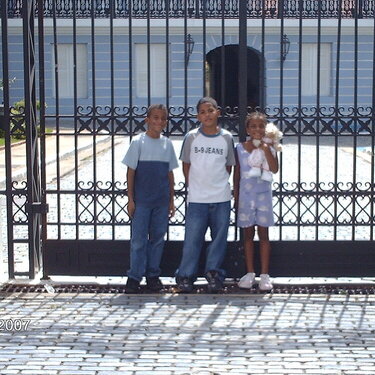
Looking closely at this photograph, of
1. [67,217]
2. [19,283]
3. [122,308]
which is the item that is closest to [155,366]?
[122,308]

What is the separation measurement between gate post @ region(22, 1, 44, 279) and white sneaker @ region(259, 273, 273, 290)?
7.21ft

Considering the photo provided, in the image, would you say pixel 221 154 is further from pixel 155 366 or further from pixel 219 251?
pixel 155 366

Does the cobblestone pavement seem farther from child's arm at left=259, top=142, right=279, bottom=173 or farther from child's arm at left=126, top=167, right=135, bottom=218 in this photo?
child's arm at left=259, top=142, right=279, bottom=173

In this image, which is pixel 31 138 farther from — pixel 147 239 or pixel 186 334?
pixel 186 334

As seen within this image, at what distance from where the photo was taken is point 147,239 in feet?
25.5

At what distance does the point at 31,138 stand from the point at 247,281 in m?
2.44

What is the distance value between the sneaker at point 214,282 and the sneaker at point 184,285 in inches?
6.5

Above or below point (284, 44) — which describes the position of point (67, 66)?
below

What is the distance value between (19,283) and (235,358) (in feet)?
9.85

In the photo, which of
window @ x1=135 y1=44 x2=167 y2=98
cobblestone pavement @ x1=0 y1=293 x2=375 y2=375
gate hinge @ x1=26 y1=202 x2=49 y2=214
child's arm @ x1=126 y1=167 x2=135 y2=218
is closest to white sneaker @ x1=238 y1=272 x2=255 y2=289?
cobblestone pavement @ x1=0 y1=293 x2=375 y2=375

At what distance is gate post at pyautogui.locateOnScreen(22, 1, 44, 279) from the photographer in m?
8.08
